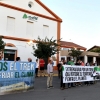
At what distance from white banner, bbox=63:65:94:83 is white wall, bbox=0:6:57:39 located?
14.1 meters

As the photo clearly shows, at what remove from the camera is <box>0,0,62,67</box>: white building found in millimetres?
27266

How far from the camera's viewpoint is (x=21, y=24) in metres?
28.9

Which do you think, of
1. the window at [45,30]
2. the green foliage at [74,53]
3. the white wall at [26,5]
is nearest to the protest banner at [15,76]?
the white wall at [26,5]

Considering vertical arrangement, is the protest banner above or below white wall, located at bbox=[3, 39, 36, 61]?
below

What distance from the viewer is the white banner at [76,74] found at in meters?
13.9

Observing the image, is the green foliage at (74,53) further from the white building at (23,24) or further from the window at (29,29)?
the window at (29,29)

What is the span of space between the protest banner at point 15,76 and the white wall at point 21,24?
1531 cm

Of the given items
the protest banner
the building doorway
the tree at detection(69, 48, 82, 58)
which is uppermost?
the tree at detection(69, 48, 82, 58)

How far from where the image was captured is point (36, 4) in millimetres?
30812

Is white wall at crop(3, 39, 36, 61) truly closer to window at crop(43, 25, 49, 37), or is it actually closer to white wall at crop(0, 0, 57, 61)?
white wall at crop(0, 0, 57, 61)

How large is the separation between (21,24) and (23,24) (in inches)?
11.7

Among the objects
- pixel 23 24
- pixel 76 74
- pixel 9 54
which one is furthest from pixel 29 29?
pixel 76 74

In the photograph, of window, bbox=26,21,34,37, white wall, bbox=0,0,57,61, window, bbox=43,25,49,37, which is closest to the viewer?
white wall, bbox=0,0,57,61

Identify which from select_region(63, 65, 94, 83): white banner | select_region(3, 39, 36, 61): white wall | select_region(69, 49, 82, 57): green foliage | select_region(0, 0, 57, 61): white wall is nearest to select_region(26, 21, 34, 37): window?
select_region(0, 0, 57, 61): white wall
